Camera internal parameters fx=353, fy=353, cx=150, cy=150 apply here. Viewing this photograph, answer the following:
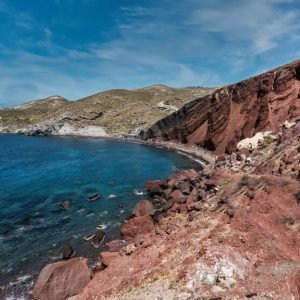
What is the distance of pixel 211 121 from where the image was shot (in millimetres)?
95375

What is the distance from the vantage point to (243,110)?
84.7 m

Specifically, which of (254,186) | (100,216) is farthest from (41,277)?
(254,186)

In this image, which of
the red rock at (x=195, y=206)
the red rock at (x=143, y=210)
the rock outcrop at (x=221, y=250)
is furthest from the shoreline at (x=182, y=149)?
the rock outcrop at (x=221, y=250)

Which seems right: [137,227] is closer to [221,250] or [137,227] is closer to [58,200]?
[221,250]

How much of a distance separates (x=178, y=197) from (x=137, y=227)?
9.89 m

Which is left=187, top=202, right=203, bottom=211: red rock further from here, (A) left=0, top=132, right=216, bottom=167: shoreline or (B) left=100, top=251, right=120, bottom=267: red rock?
(A) left=0, top=132, right=216, bottom=167: shoreline

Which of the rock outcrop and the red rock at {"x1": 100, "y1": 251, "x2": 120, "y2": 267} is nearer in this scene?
the rock outcrop

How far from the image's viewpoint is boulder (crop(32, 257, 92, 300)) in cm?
2625

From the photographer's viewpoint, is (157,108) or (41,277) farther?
(157,108)

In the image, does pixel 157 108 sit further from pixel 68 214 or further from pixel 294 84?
pixel 68 214

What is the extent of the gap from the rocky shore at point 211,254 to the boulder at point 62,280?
0.07 metres

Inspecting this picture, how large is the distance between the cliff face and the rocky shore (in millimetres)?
38862

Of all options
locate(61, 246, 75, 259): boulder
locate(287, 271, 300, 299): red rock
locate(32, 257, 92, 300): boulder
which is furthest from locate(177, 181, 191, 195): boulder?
locate(287, 271, 300, 299): red rock

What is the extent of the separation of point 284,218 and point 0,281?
23.2 meters
